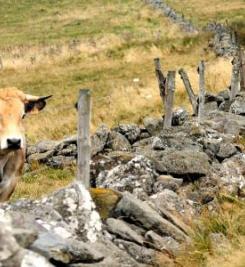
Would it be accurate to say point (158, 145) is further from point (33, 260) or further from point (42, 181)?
point (33, 260)

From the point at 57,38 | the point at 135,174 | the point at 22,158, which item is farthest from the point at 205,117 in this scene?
the point at 57,38

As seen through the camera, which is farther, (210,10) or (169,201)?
(210,10)

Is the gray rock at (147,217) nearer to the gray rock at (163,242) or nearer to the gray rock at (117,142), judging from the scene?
the gray rock at (163,242)

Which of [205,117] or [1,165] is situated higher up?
[1,165]

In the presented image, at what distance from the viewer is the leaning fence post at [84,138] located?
8.84 m

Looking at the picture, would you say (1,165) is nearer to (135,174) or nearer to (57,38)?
(135,174)

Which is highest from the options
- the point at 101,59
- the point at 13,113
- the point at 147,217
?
the point at 13,113

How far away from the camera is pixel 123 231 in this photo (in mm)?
7762

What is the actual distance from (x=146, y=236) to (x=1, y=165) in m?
1.81

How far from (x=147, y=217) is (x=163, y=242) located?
1.20 ft

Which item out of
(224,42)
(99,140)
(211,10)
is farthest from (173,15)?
(99,140)

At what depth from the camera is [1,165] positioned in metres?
8.23

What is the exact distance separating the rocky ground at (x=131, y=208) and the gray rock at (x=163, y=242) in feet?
Result: 0.03

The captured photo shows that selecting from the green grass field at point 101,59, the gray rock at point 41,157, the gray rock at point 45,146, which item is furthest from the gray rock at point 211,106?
the gray rock at point 41,157
